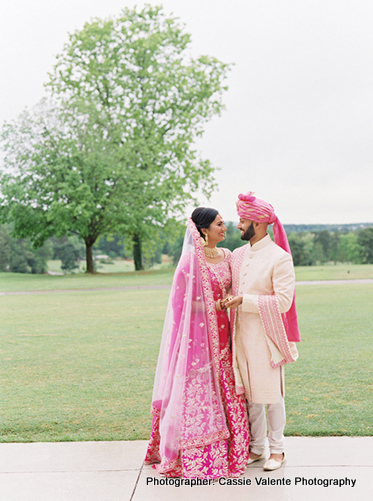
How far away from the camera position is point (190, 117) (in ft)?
103

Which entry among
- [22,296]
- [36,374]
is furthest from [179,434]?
[22,296]

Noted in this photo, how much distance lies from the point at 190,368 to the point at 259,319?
599 mm

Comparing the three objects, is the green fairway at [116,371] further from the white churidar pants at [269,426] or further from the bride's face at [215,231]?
the bride's face at [215,231]

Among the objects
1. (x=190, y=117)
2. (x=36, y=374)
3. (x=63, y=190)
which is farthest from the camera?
(x=190, y=117)

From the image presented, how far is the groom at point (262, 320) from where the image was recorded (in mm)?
3824

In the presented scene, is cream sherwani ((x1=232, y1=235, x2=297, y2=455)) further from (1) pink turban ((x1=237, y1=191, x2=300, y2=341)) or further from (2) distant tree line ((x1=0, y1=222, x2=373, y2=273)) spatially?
(2) distant tree line ((x1=0, y1=222, x2=373, y2=273))

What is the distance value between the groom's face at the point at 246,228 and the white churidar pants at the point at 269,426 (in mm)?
1209

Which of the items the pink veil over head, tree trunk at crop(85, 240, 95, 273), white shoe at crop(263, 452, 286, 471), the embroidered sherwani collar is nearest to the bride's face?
the pink veil over head

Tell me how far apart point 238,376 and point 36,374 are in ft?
13.9

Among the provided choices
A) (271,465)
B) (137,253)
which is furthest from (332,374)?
(137,253)

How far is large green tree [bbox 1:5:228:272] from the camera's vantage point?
2811cm

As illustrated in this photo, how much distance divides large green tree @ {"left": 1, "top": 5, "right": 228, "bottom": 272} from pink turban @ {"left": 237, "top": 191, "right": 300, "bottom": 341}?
23.0 metres

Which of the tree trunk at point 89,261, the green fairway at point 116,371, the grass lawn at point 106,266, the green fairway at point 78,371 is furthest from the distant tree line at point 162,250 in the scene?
the green fairway at point 116,371

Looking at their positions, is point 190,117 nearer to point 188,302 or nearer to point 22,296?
point 22,296
